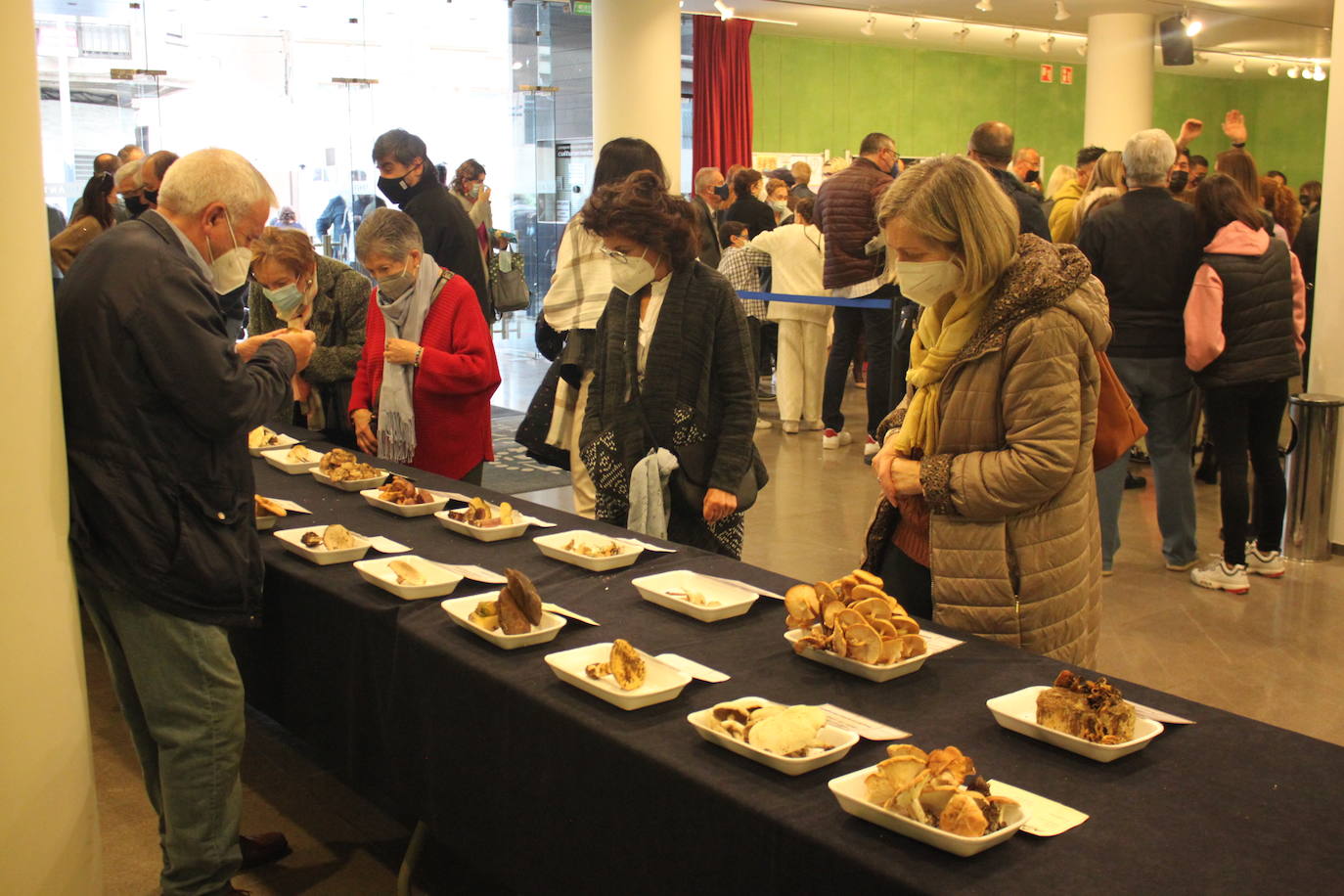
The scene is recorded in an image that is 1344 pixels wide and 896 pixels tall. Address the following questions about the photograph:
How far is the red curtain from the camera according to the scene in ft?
42.0

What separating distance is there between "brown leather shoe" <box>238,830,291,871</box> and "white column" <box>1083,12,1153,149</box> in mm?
10856

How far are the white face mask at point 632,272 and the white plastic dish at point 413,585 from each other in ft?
2.69

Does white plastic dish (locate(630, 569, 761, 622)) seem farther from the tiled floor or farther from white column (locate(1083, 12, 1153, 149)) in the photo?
white column (locate(1083, 12, 1153, 149))

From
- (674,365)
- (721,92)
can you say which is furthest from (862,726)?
(721,92)

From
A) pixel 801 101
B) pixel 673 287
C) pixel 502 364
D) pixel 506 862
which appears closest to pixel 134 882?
pixel 506 862

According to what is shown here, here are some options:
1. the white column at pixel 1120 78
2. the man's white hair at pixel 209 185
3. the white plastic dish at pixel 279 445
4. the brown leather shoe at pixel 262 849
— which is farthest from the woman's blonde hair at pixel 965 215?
the white column at pixel 1120 78

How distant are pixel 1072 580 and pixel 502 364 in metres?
8.77

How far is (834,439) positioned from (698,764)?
557 centimetres

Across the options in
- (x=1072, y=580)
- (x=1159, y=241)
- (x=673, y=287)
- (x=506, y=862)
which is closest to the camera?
(x=506, y=862)

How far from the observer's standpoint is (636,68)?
26.5 ft

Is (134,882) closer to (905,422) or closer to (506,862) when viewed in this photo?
(506,862)

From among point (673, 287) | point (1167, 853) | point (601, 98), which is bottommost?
point (1167, 853)

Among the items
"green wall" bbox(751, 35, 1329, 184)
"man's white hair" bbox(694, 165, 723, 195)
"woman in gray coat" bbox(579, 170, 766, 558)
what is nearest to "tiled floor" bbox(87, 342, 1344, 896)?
"woman in gray coat" bbox(579, 170, 766, 558)

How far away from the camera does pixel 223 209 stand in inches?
81.3
